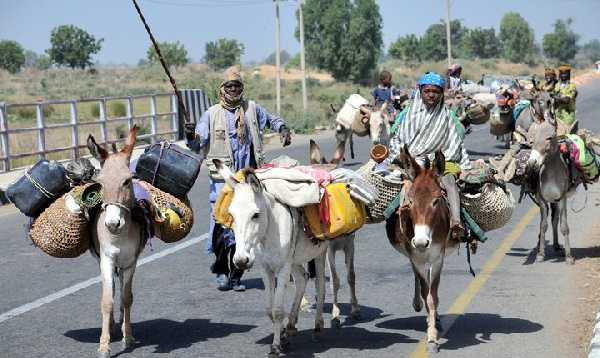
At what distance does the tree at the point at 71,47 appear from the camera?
13750 centimetres

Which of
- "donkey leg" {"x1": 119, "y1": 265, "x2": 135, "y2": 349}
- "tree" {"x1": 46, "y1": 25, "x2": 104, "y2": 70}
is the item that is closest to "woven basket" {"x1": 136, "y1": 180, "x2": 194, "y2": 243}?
"donkey leg" {"x1": 119, "y1": 265, "x2": 135, "y2": 349}

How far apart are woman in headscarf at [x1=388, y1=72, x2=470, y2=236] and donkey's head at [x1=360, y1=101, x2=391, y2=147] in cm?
1127

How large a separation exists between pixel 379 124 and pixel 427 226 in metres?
12.7

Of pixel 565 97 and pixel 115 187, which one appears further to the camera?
pixel 565 97

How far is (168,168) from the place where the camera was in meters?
8.72

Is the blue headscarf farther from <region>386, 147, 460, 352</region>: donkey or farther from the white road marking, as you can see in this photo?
the white road marking

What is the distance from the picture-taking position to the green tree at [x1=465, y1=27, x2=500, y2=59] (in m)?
183

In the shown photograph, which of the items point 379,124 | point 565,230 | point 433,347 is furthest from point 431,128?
point 379,124

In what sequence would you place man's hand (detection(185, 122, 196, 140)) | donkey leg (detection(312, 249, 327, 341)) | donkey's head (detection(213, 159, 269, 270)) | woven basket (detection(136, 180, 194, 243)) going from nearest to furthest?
donkey's head (detection(213, 159, 269, 270)), donkey leg (detection(312, 249, 327, 341)), woven basket (detection(136, 180, 194, 243)), man's hand (detection(185, 122, 196, 140))

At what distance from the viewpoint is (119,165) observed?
25.6 feet

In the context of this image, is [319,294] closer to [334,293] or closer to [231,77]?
[334,293]

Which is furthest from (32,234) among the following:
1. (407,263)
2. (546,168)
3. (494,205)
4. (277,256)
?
(546,168)

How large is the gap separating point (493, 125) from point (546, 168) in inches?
381

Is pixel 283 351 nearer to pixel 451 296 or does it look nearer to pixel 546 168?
pixel 451 296
